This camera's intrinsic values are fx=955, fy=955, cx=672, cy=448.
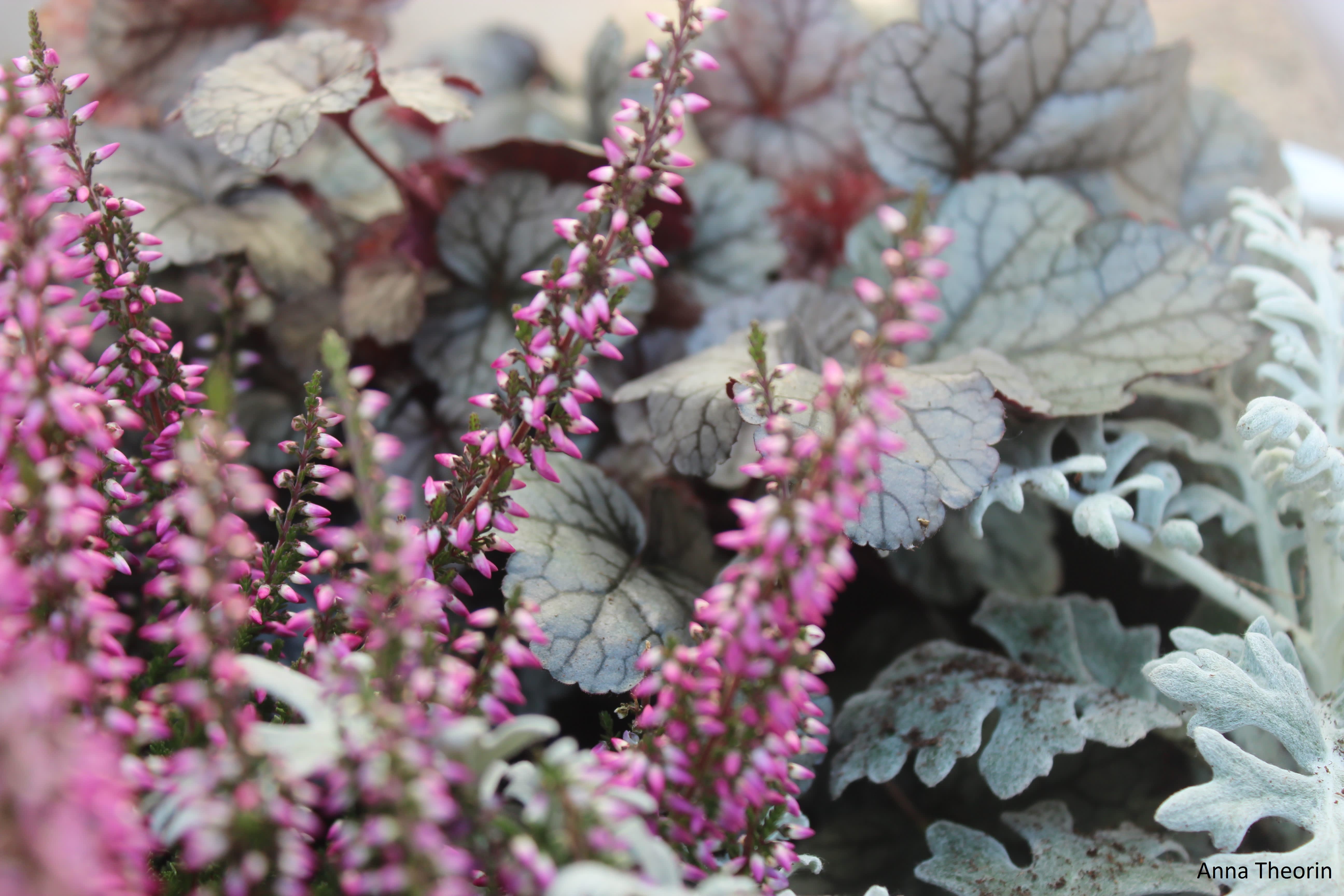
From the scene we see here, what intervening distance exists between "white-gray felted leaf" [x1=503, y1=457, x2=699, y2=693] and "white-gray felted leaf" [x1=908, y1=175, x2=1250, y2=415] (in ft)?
1.17

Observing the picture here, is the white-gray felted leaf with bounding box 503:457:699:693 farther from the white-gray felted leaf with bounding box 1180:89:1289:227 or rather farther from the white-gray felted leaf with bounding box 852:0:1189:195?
the white-gray felted leaf with bounding box 1180:89:1289:227

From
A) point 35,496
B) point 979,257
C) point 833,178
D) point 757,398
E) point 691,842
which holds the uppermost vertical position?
point 833,178

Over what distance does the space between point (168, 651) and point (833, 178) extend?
0.95m

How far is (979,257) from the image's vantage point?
3.22ft

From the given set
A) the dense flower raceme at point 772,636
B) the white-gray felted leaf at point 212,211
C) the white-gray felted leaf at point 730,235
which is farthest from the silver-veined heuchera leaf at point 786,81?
the dense flower raceme at point 772,636

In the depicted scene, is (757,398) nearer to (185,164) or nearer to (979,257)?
(979,257)

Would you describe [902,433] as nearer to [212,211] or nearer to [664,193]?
[664,193]

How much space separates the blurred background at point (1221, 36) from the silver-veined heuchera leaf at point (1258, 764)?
1160mm

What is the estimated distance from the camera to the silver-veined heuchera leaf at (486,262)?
95 cm

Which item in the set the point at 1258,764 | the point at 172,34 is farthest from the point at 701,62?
the point at 172,34

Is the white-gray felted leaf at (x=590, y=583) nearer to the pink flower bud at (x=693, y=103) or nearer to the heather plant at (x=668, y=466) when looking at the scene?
the heather plant at (x=668, y=466)

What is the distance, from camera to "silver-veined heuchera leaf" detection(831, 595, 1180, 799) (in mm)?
722

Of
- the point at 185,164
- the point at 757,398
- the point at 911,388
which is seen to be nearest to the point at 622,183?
the point at 757,398

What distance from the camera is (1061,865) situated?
71cm
